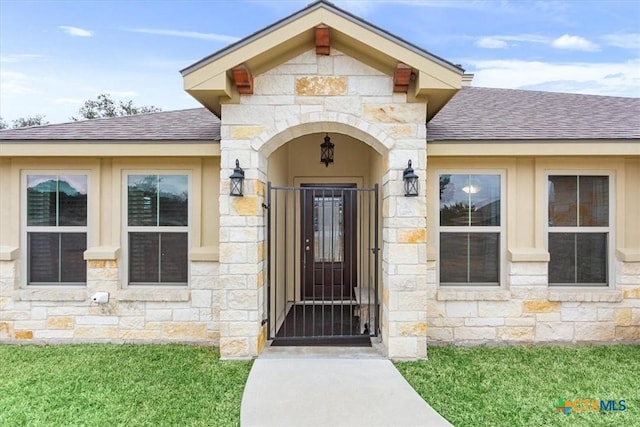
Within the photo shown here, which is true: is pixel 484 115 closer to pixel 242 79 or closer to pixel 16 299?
pixel 242 79

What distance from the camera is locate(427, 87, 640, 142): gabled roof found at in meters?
4.40

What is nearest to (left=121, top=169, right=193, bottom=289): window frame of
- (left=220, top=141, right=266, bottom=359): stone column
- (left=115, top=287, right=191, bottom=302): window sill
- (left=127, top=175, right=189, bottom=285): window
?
(left=127, top=175, right=189, bottom=285): window

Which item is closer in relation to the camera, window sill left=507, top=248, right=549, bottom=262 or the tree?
window sill left=507, top=248, right=549, bottom=262

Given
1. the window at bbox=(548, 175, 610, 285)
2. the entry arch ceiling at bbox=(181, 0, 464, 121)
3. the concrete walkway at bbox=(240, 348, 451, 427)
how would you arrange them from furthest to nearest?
the window at bbox=(548, 175, 610, 285) → the entry arch ceiling at bbox=(181, 0, 464, 121) → the concrete walkway at bbox=(240, 348, 451, 427)

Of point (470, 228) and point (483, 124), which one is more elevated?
point (483, 124)

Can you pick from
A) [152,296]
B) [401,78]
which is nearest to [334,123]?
[401,78]

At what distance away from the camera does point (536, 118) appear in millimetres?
5152

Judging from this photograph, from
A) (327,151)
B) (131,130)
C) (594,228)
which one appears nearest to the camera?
(594,228)

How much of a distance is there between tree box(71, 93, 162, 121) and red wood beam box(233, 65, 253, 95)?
22.4 m

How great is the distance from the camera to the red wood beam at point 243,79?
3.68 m

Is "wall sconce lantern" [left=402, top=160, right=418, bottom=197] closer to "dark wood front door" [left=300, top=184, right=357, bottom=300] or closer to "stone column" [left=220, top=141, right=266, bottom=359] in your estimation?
"stone column" [left=220, top=141, right=266, bottom=359]

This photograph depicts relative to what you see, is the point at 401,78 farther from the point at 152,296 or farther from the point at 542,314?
the point at 152,296

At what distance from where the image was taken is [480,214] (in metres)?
4.67

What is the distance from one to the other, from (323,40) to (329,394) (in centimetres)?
372
